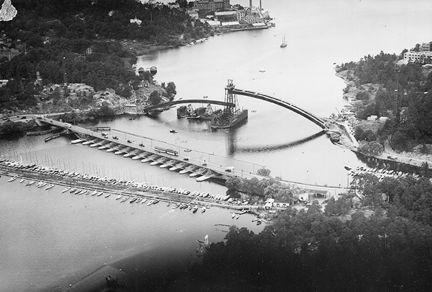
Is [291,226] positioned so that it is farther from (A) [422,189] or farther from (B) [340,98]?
(B) [340,98]

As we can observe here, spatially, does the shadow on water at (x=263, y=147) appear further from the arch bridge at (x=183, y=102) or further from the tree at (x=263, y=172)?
the tree at (x=263, y=172)

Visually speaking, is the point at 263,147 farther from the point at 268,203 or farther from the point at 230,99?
the point at 268,203

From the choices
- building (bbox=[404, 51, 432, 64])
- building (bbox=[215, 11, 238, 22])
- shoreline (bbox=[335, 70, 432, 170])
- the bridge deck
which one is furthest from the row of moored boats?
building (bbox=[215, 11, 238, 22])

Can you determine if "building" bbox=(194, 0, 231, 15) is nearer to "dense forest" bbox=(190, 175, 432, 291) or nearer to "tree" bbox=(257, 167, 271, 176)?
"tree" bbox=(257, 167, 271, 176)

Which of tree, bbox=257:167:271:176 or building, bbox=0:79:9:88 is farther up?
building, bbox=0:79:9:88

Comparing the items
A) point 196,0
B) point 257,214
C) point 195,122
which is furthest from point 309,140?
point 196,0

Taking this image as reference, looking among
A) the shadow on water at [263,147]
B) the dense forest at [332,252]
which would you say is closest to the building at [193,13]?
the shadow on water at [263,147]
